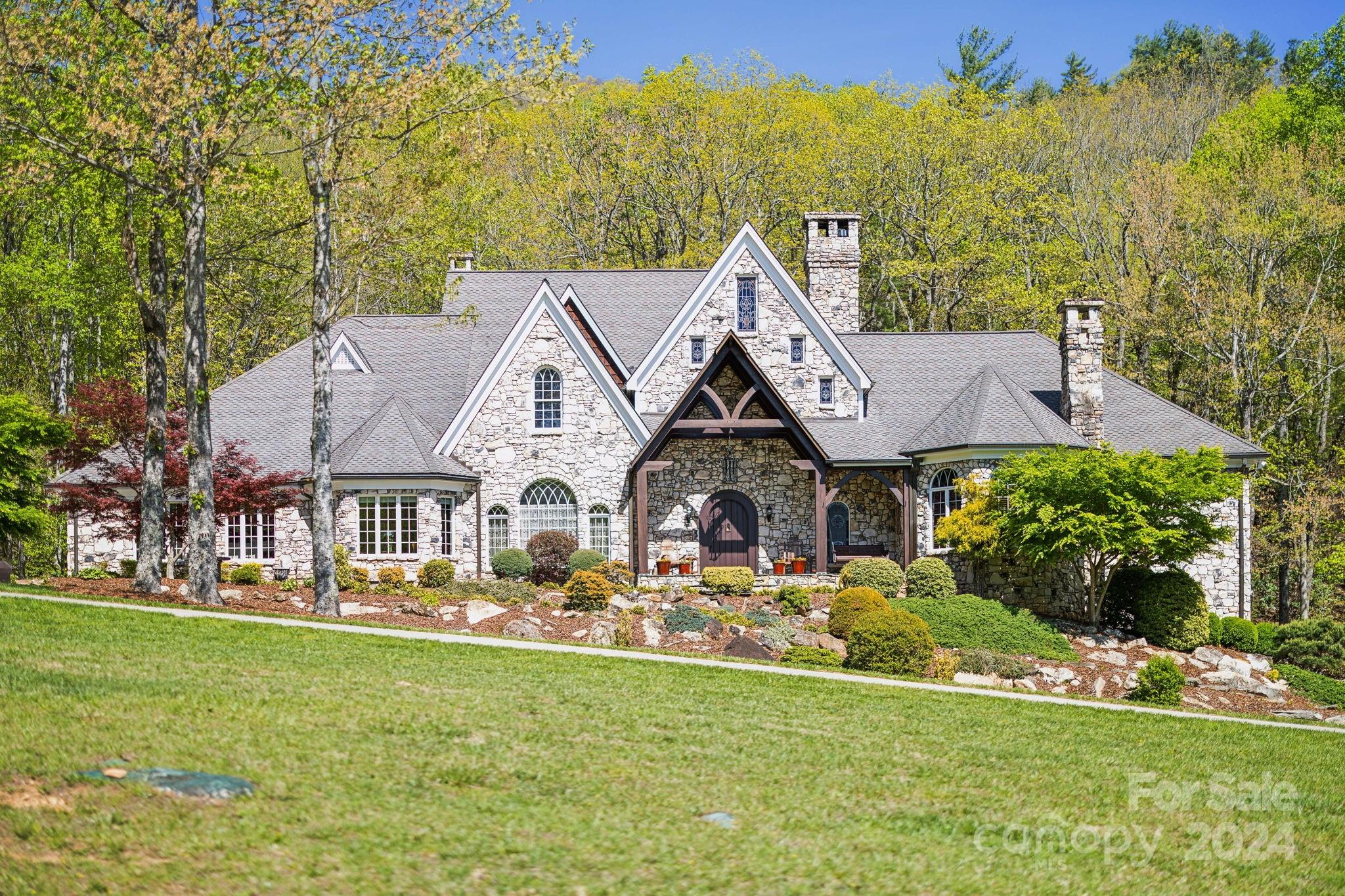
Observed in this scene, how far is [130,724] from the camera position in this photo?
1011 cm

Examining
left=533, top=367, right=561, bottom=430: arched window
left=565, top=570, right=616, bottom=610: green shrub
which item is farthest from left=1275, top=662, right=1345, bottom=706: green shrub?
left=533, top=367, right=561, bottom=430: arched window

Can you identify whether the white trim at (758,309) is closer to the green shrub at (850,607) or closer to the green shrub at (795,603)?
the green shrub at (795,603)

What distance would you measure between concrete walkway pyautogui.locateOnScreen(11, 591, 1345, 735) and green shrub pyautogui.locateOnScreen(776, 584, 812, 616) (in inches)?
354

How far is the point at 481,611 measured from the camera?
919 inches

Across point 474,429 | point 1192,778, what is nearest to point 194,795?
point 1192,778

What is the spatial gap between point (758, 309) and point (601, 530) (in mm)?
6947

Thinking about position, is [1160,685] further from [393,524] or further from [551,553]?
[393,524]

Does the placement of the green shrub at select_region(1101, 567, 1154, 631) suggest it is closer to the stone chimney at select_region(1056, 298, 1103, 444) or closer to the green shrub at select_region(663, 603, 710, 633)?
the stone chimney at select_region(1056, 298, 1103, 444)

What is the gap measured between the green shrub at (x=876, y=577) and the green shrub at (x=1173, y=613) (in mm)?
5000

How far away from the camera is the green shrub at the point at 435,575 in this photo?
27891 millimetres

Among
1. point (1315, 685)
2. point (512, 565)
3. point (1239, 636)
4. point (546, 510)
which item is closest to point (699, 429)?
point (546, 510)

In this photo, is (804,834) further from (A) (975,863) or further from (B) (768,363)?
(B) (768,363)

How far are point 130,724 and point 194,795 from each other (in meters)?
2.02

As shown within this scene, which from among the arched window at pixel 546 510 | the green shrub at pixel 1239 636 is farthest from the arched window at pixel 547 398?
the green shrub at pixel 1239 636
